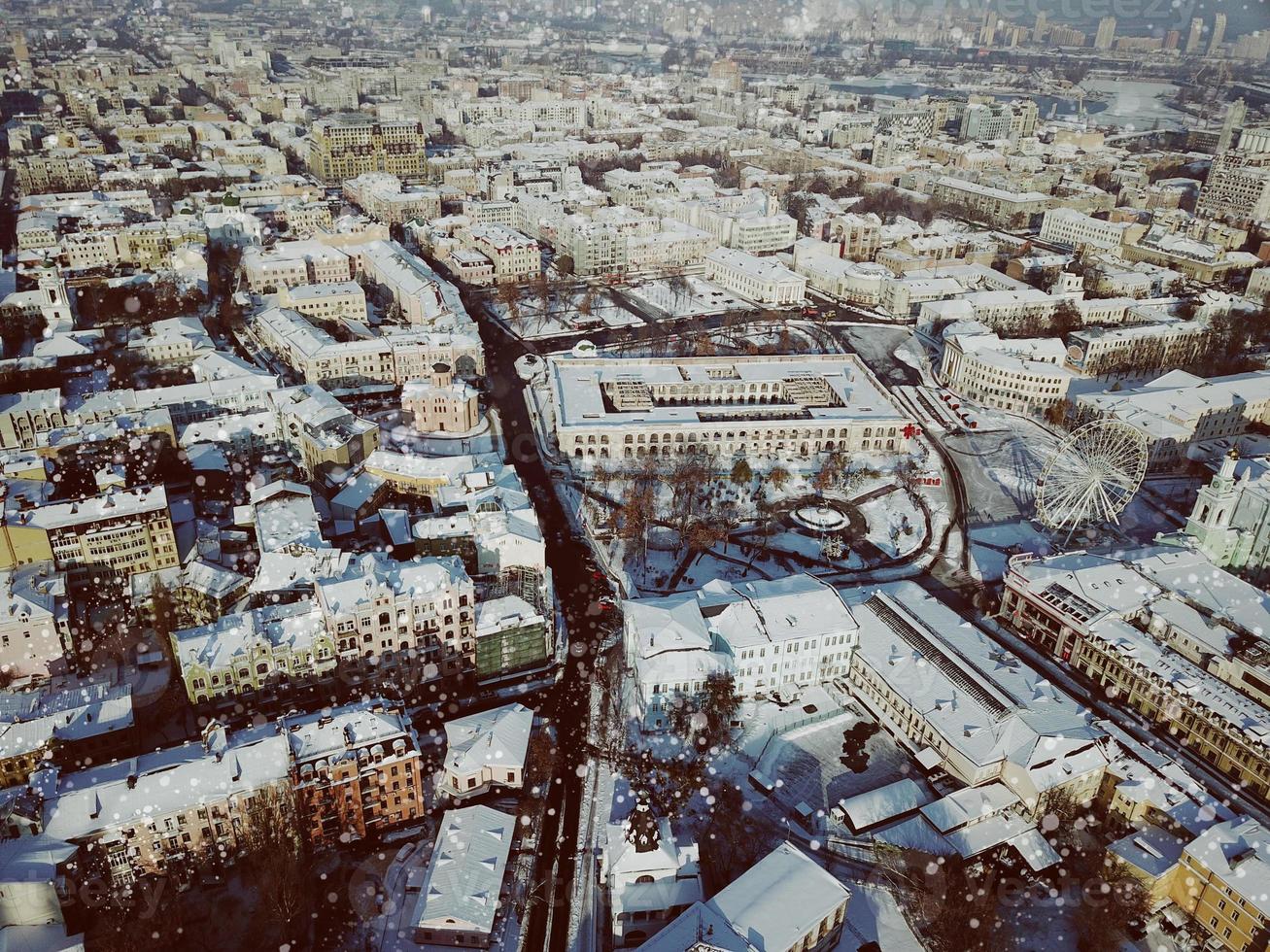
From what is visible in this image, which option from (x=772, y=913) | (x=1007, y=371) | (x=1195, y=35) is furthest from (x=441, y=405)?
(x=1195, y=35)

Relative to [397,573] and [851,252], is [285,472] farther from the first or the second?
[851,252]

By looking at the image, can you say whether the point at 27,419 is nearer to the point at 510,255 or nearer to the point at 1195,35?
the point at 510,255

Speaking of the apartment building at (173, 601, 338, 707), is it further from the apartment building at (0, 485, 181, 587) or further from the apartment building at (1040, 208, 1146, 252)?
the apartment building at (1040, 208, 1146, 252)

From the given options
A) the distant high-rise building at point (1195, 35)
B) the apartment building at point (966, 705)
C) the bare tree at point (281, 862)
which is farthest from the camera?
the distant high-rise building at point (1195, 35)

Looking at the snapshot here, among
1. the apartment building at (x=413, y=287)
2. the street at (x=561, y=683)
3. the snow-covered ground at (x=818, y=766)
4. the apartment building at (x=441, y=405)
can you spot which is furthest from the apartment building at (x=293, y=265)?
the snow-covered ground at (x=818, y=766)

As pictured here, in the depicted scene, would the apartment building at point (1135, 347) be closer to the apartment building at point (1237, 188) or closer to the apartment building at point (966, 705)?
the apartment building at point (966, 705)

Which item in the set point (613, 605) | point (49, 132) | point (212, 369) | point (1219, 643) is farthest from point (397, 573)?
point (49, 132)

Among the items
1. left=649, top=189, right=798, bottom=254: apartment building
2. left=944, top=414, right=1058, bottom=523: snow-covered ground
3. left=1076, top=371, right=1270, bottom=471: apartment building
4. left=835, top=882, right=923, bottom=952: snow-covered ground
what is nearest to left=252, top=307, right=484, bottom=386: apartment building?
left=944, top=414, right=1058, bottom=523: snow-covered ground
